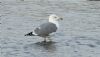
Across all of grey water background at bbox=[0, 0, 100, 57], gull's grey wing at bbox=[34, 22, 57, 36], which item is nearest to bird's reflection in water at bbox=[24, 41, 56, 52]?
grey water background at bbox=[0, 0, 100, 57]

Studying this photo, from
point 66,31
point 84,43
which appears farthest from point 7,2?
point 84,43

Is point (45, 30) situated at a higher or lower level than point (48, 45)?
higher

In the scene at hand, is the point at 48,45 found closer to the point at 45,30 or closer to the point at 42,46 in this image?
the point at 42,46

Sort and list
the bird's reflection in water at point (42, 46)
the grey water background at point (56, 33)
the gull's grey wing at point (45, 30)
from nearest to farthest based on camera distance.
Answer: the grey water background at point (56, 33)
the bird's reflection in water at point (42, 46)
the gull's grey wing at point (45, 30)

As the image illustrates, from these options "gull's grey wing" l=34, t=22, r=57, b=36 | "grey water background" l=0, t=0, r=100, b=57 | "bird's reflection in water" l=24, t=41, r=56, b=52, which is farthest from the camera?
"gull's grey wing" l=34, t=22, r=57, b=36

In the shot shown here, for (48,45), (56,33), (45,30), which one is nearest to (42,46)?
(48,45)

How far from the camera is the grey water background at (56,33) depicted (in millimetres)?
14219

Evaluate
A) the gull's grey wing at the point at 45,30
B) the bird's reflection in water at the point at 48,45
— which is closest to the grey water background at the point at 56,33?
the bird's reflection in water at the point at 48,45

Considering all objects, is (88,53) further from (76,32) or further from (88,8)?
(88,8)

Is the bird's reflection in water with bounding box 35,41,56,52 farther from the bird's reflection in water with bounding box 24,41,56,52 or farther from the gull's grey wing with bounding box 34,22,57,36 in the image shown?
the gull's grey wing with bounding box 34,22,57,36

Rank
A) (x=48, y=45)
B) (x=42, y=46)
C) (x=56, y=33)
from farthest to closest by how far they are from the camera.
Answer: (x=56, y=33) < (x=48, y=45) < (x=42, y=46)

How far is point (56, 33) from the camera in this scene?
17281 mm

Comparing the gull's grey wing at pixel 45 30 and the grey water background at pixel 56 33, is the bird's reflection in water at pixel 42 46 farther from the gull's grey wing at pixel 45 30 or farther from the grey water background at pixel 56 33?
the gull's grey wing at pixel 45 30

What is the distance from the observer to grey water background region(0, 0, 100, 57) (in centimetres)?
1422
